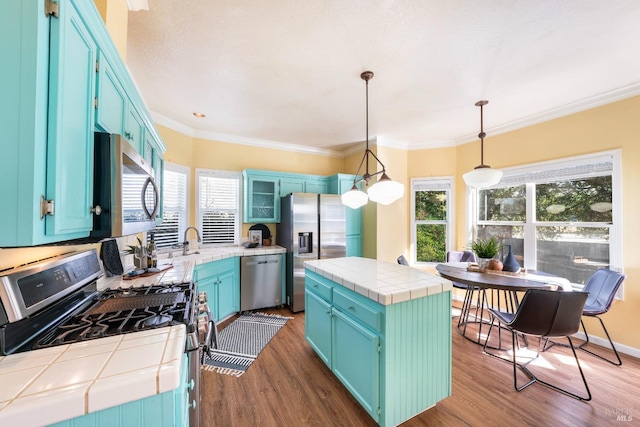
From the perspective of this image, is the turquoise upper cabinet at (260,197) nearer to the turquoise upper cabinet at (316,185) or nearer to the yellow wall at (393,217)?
the turquoise upper cabinet at (316,185)

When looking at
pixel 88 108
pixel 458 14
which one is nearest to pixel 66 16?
pixel 88 108

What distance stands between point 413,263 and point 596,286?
214cm

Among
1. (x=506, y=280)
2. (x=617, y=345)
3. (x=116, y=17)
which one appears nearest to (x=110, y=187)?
(x=116, y=17)

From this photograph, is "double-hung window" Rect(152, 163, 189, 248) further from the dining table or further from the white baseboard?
the white baseboard

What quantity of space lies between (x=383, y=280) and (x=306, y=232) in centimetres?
200

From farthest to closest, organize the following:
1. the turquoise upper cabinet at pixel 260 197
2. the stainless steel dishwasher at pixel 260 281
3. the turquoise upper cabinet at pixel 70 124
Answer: the turquoise upper cabinet at pixel 260 197
the stainless steel dishwasher at pixel 260 281
the turquoise upper cabinet at pixel 70 124

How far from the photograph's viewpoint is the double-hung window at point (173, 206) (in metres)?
3.21

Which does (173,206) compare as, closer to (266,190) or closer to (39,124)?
(266,190)

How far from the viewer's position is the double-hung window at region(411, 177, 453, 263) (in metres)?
4.14

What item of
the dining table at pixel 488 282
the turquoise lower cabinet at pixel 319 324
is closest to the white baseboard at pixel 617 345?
the dining table at pixel 488 282

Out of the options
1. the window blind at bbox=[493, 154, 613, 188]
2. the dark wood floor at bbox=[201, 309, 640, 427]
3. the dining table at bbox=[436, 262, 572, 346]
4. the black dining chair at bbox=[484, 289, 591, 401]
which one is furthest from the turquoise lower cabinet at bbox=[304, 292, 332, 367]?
the window blind at bbox=[493, 154, 613, 188]

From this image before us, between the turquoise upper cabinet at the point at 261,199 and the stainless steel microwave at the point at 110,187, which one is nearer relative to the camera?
the stainless steel microwave at the point at 110,187

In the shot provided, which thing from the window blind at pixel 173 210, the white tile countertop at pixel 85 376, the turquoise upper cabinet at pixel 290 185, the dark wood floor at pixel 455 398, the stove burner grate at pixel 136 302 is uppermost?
the turquoise upper cabinet at pixel 290 185

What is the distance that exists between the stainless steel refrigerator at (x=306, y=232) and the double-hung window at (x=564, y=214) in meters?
2.36
